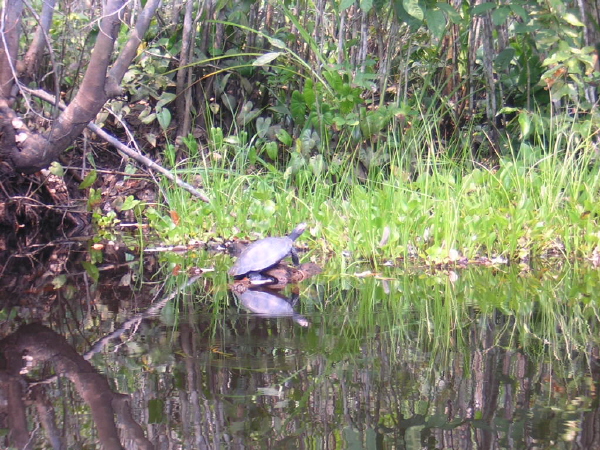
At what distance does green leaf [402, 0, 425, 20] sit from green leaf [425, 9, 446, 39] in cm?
13

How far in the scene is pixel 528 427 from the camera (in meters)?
1.24

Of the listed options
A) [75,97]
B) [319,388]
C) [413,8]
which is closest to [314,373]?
[319,388]

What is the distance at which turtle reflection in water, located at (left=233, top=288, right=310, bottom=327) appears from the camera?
2.25m

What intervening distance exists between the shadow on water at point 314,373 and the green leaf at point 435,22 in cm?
229

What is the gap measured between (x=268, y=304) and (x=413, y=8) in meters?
2.55

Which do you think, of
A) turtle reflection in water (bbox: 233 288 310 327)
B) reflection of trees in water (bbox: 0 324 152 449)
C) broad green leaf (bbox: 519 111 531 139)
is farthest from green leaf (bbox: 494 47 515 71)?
reflection of trees in water (bbox: 0 324 152 449)

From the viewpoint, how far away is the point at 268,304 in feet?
8.10

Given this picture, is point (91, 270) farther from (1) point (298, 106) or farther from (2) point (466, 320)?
(1) point (298, 106)

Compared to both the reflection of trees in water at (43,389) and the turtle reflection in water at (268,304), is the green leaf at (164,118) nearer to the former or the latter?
the turtle reflection in water at (268,304)

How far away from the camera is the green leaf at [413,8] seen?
4177 mm

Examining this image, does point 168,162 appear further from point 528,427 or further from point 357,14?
point 528,427

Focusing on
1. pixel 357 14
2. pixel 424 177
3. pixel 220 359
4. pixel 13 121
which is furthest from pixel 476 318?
pixel 357 14

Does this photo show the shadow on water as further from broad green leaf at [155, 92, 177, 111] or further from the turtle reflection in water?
broad green leaf at [155, 92, 177, 111]

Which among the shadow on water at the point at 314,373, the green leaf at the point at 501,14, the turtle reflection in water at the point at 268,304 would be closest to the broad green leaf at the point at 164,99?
the green leaf at the point at 501,14
